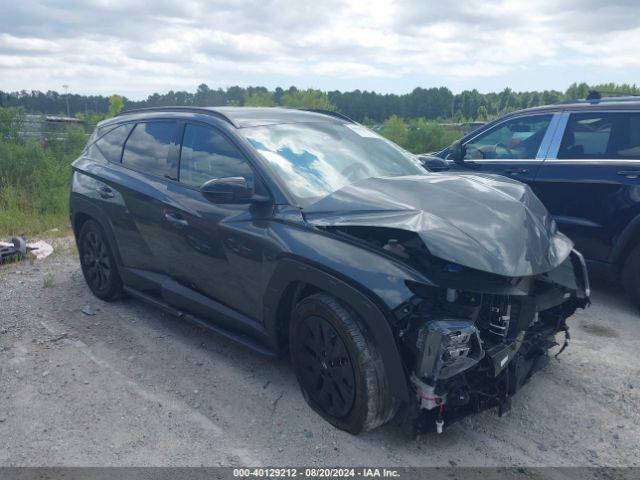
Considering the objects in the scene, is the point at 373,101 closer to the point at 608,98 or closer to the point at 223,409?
the point at 608,98

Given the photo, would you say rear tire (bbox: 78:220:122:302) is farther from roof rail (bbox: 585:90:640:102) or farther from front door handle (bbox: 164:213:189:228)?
roof rail (bbox: 585:90:640:102)

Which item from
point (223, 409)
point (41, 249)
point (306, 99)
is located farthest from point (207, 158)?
point (306, 99)

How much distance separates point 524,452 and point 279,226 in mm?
1879

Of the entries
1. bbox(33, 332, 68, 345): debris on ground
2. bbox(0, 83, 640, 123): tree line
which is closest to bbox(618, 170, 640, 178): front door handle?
bbox(33, 332, 68, 345): debris on ground

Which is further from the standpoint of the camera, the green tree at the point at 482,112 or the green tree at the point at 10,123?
the green tree at the point at 482,112

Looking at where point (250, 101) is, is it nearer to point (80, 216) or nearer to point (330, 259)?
point (80, 216)

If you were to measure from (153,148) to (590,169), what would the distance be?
12.9ft

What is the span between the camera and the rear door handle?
15.8 ft

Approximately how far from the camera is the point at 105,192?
16.0 ft

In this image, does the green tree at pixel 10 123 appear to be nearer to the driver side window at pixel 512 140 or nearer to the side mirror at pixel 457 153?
the side mirror at pixel 457 153

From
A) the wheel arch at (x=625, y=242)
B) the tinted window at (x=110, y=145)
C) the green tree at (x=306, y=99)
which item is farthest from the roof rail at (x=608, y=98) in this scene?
the green tree at (x=306, y=99)

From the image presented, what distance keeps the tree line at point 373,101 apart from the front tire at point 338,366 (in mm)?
12239

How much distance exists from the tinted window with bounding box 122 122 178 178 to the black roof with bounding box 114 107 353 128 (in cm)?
20

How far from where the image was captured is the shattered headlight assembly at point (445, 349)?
103 inches
